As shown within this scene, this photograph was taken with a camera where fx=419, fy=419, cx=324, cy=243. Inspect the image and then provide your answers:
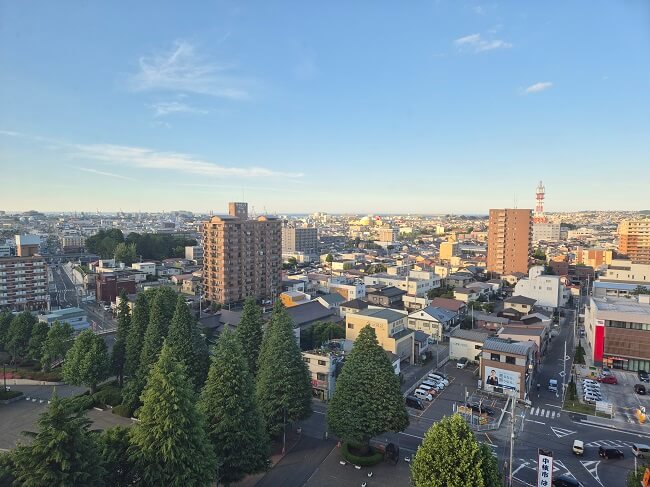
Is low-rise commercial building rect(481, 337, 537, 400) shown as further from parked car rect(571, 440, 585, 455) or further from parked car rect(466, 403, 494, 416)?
parked car rect(571, 440, 585, 455)

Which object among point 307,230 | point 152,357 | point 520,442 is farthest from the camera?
point 307,230

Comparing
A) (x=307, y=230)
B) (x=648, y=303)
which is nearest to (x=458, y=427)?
(x=648, y=303)

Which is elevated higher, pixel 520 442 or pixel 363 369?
pixel 363 369

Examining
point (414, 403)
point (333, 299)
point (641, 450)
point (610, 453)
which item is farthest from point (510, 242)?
point (610, 453)

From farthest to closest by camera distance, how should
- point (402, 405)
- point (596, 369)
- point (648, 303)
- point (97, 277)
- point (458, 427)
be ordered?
point (97, 277) → point (648, 303) → point (596, 369) → point (402, 405) → point (458, 427)

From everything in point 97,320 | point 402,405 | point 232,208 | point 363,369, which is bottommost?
point 97,320

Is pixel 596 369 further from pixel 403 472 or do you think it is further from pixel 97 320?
pixel 97 320
